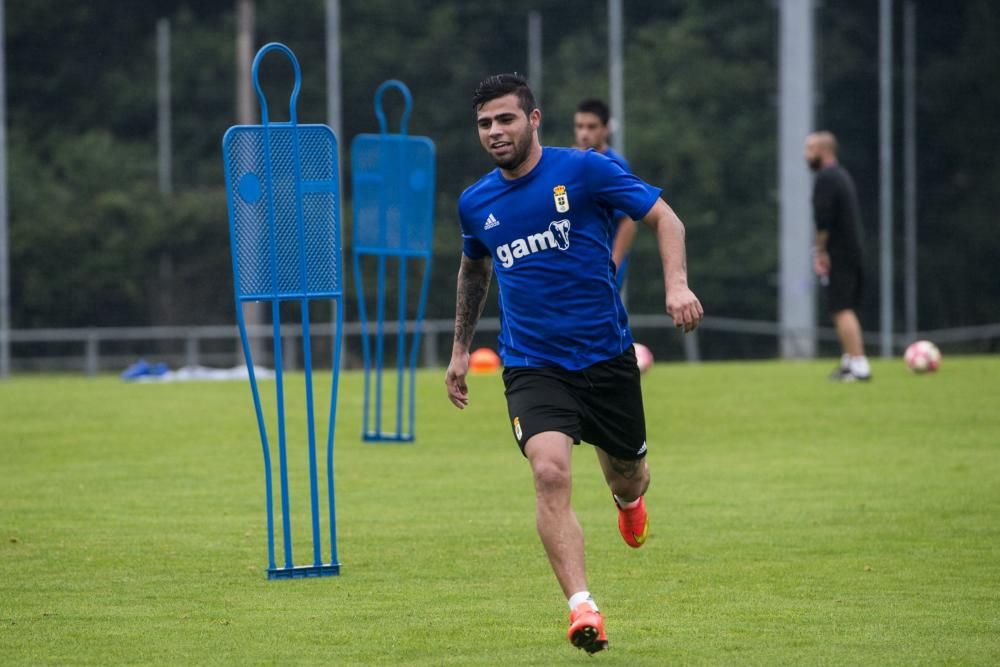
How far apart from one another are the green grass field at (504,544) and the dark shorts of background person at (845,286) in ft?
3.35

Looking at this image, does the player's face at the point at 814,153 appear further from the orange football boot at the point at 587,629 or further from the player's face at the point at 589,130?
the orange football boot at the point at 587,629

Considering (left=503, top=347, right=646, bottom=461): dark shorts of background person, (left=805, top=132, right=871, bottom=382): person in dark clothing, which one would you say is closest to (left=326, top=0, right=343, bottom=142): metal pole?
(left=805, top=132, right=871, bottom=382): person in dark clothing

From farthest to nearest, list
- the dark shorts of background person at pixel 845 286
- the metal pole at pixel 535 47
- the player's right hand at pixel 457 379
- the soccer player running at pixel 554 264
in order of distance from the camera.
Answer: the metal pole at pixel 535 47 → the dark shorts of background person at pixel 845 286 → the player's right hand at pixel 457 379 → the soccer player running at pixel 554 264

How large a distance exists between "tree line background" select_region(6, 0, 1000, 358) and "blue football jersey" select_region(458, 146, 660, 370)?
978 inches

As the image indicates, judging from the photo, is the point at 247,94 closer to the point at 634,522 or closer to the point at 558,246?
the point at 634,522

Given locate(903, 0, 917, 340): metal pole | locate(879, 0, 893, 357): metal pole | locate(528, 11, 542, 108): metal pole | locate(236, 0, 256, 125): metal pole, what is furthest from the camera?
locate(528, 11, 542, 108): metal pole

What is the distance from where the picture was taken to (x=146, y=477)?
464 inches

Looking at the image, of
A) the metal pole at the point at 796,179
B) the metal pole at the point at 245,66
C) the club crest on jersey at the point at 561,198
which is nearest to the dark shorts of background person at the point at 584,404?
the club crest on jersey at the point at 561,198

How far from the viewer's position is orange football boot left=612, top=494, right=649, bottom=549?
7.78 meters

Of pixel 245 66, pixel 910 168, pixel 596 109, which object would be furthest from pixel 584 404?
pixel 910 168

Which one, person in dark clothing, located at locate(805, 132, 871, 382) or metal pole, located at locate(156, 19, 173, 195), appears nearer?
person in dark clothing, located at locate(805, 132, 871, 382)

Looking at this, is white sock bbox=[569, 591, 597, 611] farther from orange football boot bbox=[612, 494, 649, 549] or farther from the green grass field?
orange football boot bbox=[612, 494, 649, 549]

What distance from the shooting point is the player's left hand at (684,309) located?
602 centimetres

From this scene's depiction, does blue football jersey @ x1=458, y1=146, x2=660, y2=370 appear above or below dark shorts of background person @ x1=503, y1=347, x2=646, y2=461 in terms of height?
above
